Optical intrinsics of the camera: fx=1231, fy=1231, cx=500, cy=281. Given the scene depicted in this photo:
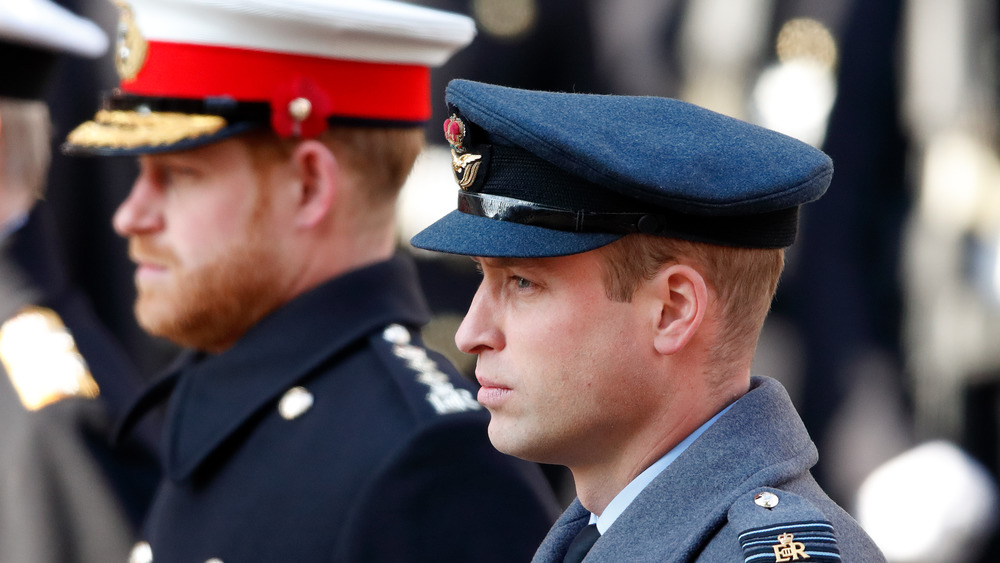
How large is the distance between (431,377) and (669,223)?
3.05 ft

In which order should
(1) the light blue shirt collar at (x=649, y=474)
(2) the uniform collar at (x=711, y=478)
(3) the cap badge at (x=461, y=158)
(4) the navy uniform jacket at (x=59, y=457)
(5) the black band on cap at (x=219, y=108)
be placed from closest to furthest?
(2) the uniform collar at (x=711, y=478), (1) the light blue shirt collar at (x=649, y=474), (3) the cap badge at (x=461, y=158), (5) the black band on cap at (x=219, y=108), (4) the navy uniform jacket at (x=59, y=457)

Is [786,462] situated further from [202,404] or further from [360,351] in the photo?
[202,404]

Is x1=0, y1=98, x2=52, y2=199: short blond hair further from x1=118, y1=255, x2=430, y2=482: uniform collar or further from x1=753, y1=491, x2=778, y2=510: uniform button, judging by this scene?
x1=753, y1=491, x2=778, y2=510: uniform button

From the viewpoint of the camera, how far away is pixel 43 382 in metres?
3.02

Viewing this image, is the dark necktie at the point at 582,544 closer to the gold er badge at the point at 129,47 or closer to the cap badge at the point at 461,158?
the cap badge at the point at 461,158

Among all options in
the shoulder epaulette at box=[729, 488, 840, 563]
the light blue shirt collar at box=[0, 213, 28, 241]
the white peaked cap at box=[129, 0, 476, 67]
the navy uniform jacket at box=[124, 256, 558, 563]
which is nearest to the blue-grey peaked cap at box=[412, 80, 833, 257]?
the shoulder epaulette at box=[729, 488, 840, 563]

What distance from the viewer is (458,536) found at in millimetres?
2184

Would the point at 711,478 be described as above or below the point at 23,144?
above

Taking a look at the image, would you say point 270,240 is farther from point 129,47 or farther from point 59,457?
point 59,457

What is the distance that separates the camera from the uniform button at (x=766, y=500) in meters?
1.46

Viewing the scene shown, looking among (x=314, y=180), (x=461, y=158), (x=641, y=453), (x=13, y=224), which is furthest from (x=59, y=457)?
(x=641, y=453)

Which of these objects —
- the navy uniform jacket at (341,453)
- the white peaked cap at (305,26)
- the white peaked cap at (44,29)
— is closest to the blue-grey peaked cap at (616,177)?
the navy uniform jacket at (341,453)

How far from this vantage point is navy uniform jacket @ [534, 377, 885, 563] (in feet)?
4.69

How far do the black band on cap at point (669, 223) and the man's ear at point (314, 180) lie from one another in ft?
3.08
